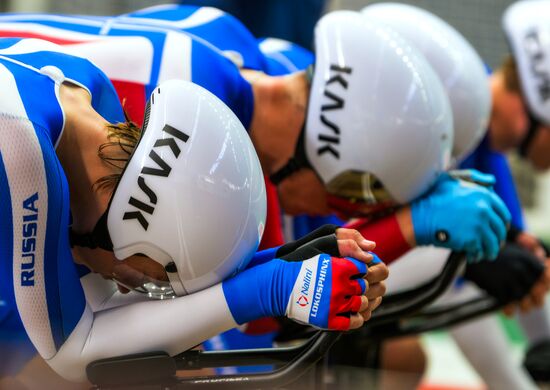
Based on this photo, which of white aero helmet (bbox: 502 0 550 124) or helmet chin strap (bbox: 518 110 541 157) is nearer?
white aero helmet (bbox: 502 0 550 124)

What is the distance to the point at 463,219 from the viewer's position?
1.62 meters

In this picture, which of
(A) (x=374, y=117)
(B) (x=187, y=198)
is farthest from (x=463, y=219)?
(B) (x=187, y=198)

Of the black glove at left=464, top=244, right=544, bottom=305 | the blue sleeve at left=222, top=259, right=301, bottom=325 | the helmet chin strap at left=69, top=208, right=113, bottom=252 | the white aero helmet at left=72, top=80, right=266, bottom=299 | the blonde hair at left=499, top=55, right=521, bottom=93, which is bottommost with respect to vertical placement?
the black glove at left=464, top=244, right=544, bottom=305

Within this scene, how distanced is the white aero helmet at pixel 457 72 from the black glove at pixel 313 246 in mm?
824

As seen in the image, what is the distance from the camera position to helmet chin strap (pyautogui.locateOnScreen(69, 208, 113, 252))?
1.22m

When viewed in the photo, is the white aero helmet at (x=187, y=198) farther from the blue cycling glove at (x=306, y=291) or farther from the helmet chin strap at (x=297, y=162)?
the helmet chin strap at (x=297, y=162)

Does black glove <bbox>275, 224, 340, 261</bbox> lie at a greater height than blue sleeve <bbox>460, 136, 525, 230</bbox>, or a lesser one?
greater

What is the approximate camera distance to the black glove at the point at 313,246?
3.91ft

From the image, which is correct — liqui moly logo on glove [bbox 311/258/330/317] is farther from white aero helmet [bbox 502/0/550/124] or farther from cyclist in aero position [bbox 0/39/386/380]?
white aero helmet [bbox 502/0/550/124]

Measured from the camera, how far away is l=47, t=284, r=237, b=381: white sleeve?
1214 mm

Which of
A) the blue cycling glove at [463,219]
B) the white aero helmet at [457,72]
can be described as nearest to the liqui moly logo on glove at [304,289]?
the blue cycling glove at [463,219]

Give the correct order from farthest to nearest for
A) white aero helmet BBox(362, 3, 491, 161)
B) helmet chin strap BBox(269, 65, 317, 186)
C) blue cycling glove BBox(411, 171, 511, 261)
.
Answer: white aero helmet BBox(362, 3, 491, 161)
helmet chin strap BBox(269, 65, 317, 186)
blue cycling glove BBox(411, 171, 511, 261)

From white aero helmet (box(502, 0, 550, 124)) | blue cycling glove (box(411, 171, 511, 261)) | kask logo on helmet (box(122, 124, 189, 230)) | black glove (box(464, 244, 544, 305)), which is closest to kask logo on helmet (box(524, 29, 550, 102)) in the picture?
white aero helmet (box(502, 0, 550, 124))

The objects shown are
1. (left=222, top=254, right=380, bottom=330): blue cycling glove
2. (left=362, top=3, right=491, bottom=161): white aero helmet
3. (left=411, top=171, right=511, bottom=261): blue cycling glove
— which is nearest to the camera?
(left=222, top=254, right=380, bottom=330): blue cycling glove
